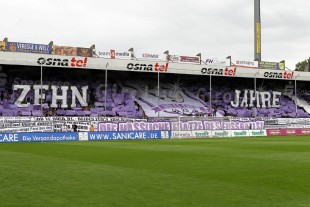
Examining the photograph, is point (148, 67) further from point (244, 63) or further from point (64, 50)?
point (244, 63)

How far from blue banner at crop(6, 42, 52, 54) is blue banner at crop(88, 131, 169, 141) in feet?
53.3

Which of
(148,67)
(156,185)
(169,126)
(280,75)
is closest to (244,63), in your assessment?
(280,75)

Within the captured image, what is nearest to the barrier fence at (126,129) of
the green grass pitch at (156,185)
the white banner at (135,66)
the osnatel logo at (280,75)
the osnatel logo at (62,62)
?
the white banner at (135,66)

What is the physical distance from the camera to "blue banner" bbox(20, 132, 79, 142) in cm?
3694

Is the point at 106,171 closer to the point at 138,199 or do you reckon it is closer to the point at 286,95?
the point at 138,199

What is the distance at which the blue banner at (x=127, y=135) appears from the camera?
40406mm

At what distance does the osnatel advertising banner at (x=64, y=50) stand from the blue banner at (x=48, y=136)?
655 inches

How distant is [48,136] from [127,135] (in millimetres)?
7017

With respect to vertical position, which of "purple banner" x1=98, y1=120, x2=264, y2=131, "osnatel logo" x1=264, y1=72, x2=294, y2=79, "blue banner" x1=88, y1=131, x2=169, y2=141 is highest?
"osnatel logo" x1=264, y1=72, x2=294, y2=79

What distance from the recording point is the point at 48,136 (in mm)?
37844

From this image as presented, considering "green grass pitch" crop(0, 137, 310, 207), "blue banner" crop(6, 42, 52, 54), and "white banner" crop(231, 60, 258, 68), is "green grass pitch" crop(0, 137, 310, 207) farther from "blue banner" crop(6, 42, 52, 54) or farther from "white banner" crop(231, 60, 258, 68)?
Result: "white banner" crop(231, 60, 258, 68)

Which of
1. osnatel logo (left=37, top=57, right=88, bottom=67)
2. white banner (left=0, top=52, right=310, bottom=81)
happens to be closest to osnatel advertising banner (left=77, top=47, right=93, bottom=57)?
white banner (left=0, top=52, right=310, bottom=81)

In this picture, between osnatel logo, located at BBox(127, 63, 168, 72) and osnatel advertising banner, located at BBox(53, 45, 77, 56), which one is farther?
osnatel advertising banner, located at BBox(53, 45, 77, 56)

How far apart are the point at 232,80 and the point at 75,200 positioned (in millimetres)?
56864
